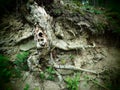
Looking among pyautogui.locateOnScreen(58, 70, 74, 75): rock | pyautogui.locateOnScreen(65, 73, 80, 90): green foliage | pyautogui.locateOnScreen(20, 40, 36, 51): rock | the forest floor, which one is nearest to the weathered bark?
the forest floor

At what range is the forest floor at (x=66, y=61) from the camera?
389 cm

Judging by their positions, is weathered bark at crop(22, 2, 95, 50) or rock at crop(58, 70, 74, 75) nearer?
rock at crop(58, 70, 74, 75)

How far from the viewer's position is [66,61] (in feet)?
14.4

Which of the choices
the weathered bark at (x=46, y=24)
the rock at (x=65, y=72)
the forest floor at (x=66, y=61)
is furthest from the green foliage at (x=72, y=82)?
the weathered bark at (x=46, y=24)

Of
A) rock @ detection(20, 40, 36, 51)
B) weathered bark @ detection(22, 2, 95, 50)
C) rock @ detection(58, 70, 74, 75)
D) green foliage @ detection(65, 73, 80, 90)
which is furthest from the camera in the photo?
rock @ detection(20, 40, 36, 51)

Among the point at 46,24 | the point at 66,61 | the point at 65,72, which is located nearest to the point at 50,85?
the point at 65,72

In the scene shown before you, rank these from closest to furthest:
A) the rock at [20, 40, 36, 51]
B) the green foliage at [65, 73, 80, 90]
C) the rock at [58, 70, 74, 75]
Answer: the green foliage at [65, 73, 80, 90]
the rock at [58, 70, 74, 75]
the rock at [20, 40, 36, 51]

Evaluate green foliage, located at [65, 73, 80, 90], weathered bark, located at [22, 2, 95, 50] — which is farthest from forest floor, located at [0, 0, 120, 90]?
weathered bark, located at [22, 2, 95, 50]

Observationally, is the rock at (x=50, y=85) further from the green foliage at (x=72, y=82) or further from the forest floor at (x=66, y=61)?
the green foliage at (x=72, y=82)

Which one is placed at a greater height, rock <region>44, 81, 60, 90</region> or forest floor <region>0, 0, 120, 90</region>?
forest floor <region>0, 0, 120, 90</region>

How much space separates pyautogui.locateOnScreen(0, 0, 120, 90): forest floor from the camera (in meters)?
3.89

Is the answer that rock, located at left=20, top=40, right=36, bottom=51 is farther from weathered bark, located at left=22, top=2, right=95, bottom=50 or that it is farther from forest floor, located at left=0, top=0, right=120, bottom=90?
weathered bark, located at left=22, top=2, right=95, bottom=50

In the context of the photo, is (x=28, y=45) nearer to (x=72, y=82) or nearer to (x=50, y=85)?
(x=50, y=85)

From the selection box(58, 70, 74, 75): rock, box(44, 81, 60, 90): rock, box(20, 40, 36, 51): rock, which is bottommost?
box(44, 81, 60, 90): rock
